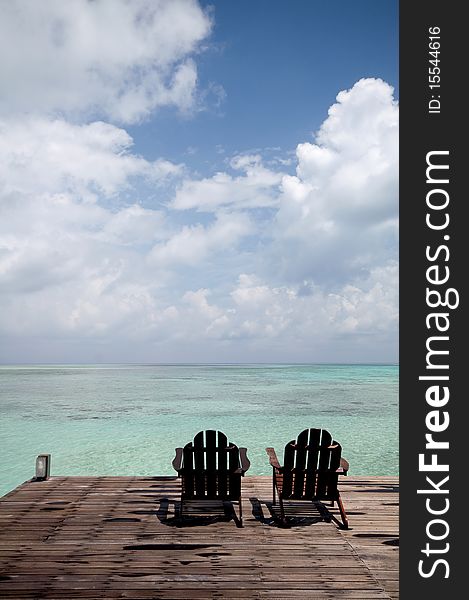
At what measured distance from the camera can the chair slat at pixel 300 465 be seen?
4738mm

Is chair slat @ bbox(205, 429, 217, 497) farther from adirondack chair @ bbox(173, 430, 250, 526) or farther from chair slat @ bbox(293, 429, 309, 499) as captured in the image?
chair slat @ bbox(293, 429, 309, 499)

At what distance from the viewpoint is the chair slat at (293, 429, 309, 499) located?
4738 millimetres

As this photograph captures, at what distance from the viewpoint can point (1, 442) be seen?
15227 mm

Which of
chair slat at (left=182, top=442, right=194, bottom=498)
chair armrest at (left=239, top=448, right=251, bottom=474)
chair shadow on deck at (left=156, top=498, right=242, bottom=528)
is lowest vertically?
chair shadow on deck at (left=156, top=498, right=242, bottom=528)

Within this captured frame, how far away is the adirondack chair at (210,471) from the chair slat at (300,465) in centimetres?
51

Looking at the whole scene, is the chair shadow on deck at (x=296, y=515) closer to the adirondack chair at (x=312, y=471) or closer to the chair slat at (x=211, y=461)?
the adirondack chair at (x=312, y=471)

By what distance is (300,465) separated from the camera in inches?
190

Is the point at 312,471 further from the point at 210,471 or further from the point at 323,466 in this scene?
the point at 210,471

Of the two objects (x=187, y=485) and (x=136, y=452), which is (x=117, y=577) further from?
(x=136, y=452)

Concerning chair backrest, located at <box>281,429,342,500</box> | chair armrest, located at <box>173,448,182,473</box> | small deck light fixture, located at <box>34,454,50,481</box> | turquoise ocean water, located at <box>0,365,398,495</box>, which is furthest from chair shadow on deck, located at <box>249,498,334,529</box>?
turquoise ocean water, located at <box>0,365,398,495</box>

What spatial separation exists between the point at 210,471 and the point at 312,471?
105 cm

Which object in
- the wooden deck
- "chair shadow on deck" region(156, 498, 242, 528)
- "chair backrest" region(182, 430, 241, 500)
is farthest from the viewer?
"chair backrest" region(182, 430, 241, 500)

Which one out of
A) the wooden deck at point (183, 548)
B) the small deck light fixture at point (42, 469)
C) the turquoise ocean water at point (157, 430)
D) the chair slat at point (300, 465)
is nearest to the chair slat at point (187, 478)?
the wooden deck at point (183, 548)

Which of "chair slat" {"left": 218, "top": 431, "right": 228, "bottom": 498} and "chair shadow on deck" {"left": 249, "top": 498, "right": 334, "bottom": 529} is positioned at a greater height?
"chair slat" {"left": 218, "top": 431, "right": 228, "bottom": 498}
